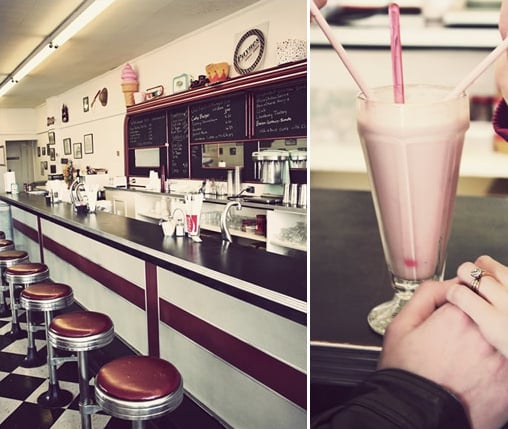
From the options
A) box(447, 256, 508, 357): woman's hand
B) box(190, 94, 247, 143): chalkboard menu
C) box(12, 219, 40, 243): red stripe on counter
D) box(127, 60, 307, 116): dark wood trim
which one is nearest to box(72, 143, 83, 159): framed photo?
box(127, 60, 307, 116): dark wood trim

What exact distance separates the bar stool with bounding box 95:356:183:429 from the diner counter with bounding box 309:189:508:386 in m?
0.94

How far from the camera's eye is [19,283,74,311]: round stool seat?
2.70 meters

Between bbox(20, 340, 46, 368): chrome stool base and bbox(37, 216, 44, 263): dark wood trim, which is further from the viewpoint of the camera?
bbox(37, 216, 44, 263): dark wood trim

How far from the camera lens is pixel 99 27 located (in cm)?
560

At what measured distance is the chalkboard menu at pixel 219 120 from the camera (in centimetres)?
511

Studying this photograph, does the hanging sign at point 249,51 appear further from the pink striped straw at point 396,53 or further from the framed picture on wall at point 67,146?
the framed picture on wall at point 67,146

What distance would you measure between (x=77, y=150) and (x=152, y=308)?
8.73 m

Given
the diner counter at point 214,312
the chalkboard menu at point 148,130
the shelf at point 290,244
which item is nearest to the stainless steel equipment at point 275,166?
the shelf at point 290,244

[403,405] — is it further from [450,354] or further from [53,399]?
[53,399]

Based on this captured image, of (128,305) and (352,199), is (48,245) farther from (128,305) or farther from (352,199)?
(352,199)

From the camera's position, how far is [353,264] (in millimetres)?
874

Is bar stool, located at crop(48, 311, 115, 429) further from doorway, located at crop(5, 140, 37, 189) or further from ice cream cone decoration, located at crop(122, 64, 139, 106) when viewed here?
doorway, located at crop(5, 140, 37, 189)

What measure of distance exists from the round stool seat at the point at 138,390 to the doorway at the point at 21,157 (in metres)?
14.4

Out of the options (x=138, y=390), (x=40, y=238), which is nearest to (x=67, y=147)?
(x=40, y=238)
